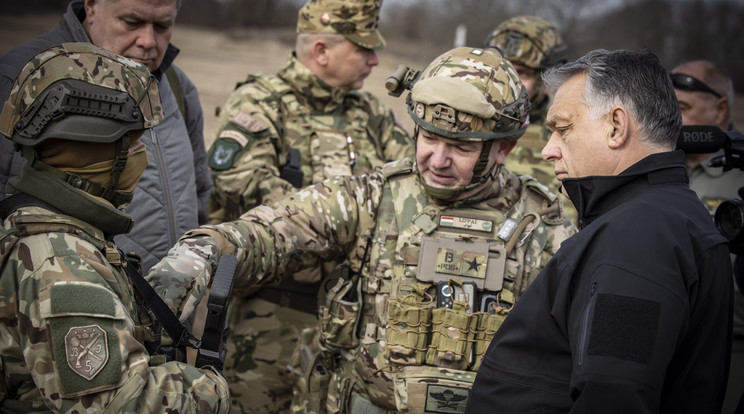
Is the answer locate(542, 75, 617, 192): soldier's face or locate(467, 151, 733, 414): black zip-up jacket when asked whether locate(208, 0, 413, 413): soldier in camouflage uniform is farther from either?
locate(467, 151, 733, 414): black zip-up jacket

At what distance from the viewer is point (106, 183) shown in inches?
88.4

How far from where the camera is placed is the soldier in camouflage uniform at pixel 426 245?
309cm

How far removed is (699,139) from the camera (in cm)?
290

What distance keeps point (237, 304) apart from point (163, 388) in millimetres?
2445

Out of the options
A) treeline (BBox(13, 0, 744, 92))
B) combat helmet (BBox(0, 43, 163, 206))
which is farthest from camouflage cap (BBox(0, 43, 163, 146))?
treeline (BBox(13, 0, 744, 92))

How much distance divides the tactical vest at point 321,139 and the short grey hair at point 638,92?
2232mm

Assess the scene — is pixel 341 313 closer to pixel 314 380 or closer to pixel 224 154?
pixel 314 380

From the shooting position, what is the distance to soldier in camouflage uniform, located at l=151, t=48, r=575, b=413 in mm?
3094

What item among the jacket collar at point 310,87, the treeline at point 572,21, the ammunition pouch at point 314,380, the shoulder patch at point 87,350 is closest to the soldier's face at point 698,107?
the jacket collar at point 310,87

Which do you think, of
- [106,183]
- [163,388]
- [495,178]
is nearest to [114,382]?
[163,388]

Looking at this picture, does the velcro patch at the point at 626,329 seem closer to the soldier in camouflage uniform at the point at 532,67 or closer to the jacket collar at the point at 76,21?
the jacket collar at the point at 76,21

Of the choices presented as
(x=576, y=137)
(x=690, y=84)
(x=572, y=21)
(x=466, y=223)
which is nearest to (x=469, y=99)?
(x=466, y=223)

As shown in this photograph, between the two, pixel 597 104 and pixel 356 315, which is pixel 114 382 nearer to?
pixel 356 315

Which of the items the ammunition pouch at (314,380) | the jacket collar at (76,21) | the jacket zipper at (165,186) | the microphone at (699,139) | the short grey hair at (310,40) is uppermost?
the short grey hair at (310,40)
